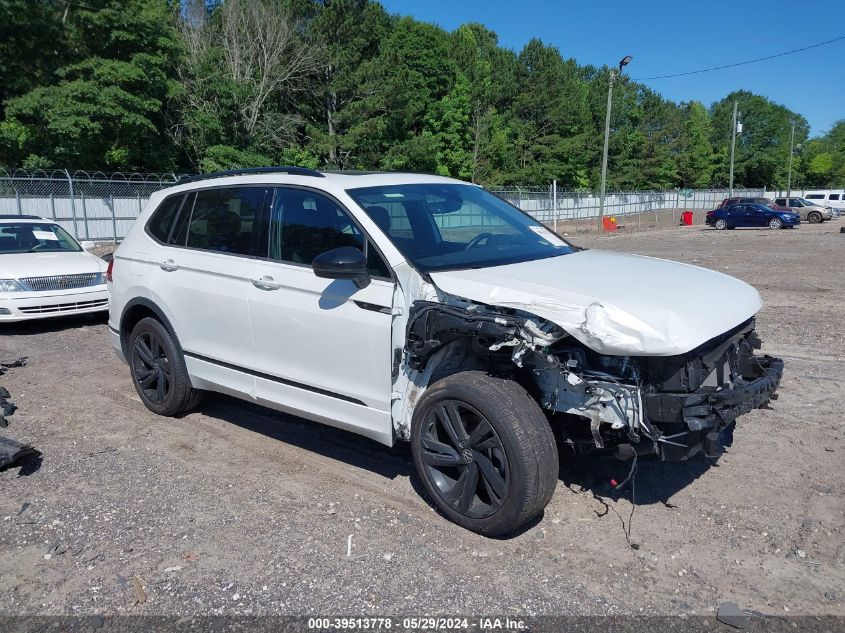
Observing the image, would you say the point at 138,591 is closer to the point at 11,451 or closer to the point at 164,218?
the point at 11,451

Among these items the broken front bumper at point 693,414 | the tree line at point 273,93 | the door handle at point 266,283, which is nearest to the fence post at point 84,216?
the tree line at point 273,93

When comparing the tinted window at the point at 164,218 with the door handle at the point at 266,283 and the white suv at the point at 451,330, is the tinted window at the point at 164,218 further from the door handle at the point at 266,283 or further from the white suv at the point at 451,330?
the door handle at the point at 266,283

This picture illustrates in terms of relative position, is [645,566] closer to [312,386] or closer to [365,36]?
[312,386]

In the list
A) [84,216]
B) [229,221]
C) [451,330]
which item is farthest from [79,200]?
[451,330]

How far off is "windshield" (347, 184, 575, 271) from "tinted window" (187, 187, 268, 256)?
83 centimetres

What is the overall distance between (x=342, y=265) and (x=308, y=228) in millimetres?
802

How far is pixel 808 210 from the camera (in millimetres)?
44156

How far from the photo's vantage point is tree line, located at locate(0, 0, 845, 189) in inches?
1237

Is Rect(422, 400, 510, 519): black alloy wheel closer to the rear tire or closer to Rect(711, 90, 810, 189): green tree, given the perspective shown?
the rear tire

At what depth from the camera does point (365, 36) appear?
142 ft

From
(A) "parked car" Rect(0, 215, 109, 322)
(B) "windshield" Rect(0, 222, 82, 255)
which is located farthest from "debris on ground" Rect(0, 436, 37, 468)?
(B) "windshield" Rect(0, 222, 82, 255)

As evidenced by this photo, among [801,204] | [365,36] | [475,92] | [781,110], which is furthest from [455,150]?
[781,110]

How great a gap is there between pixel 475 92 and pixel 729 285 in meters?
52.2

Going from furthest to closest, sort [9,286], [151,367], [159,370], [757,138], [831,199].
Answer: [757,138]
[831,199]
[9,286]
[151,367]
[159,370]
